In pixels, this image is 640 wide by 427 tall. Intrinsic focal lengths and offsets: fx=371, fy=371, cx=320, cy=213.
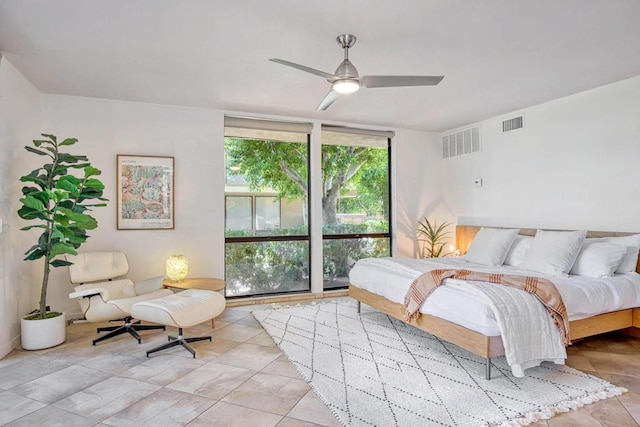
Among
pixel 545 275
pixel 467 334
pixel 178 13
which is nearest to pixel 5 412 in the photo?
pixel 178 13

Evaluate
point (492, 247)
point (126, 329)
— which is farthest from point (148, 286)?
point (492, 247)

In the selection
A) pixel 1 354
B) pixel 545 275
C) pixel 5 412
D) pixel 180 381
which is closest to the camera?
pixel 5 412

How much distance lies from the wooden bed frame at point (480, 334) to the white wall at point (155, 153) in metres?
2.24

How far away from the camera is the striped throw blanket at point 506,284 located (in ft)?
9.23

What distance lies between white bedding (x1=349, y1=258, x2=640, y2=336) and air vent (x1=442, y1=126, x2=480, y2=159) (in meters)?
2.30

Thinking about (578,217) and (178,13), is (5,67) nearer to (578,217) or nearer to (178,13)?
(178,13)

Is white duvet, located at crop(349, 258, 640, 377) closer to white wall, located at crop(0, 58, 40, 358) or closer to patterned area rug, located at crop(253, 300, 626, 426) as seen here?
patterned area rug, located at crop(253, 300, 626, 426)

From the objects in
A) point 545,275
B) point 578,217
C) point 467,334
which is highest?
point 578,217

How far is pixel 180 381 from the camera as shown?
2771 mm

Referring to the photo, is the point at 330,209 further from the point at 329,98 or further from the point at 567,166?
the point at 567,166

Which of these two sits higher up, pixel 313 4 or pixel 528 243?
pixel 313 4

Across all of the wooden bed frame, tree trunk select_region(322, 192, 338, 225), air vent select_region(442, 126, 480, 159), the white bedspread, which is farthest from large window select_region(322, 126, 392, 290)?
the white bedspread

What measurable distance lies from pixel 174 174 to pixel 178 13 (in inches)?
100.0

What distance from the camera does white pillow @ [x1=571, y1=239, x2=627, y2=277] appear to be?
3467 mm
